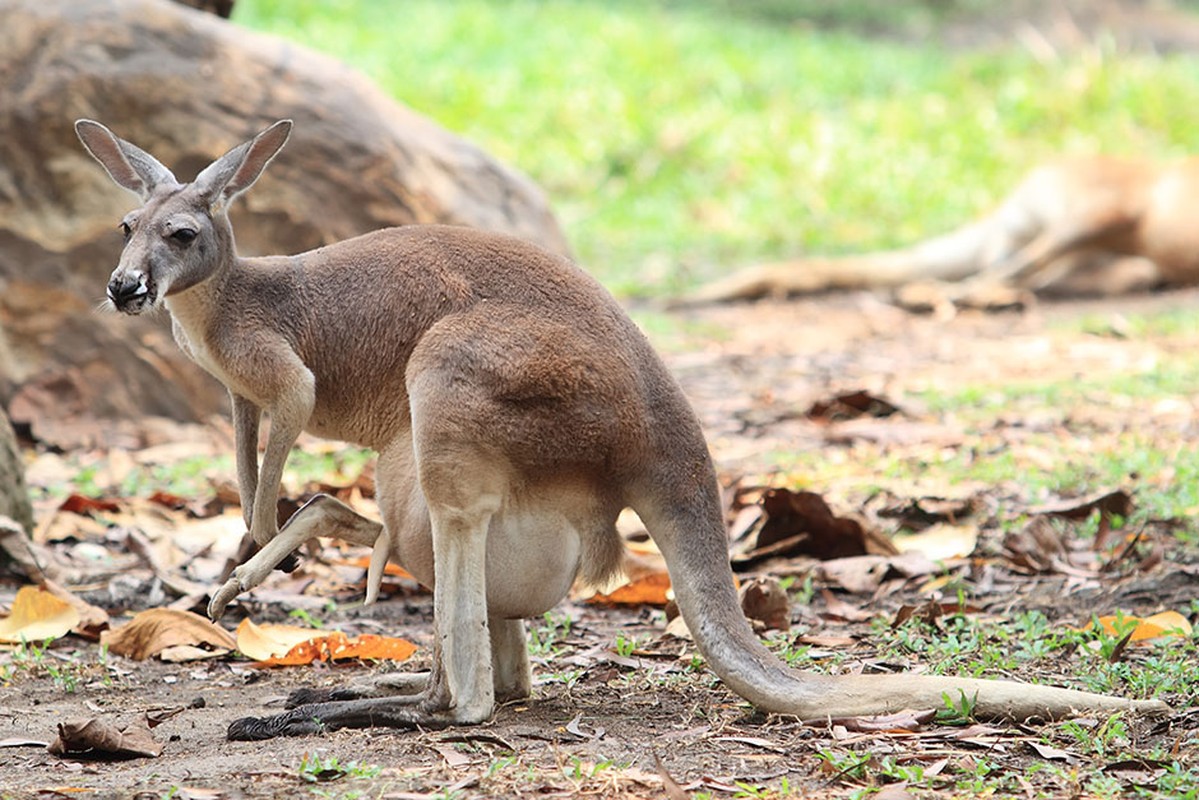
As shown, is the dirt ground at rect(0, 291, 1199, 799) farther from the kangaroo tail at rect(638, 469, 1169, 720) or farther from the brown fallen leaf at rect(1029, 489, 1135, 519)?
the brown fallen leaf at rect(1029, 489, 1135, 519)

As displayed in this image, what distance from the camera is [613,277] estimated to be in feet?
32.1

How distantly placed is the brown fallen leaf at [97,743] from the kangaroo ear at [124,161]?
3.63 ft

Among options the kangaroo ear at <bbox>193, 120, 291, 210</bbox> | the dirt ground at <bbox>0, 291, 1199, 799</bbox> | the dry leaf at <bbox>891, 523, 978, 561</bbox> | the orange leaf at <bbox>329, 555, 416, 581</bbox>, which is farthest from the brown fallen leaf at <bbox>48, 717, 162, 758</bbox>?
the dry leaf at <bbox>891, 523, 978, 561</bbox>

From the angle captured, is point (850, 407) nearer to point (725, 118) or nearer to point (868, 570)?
point (868, 570)

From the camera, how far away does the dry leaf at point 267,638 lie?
382 cm

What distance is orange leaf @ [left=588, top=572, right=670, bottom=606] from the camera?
13.9ft

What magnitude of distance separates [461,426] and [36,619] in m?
1.50

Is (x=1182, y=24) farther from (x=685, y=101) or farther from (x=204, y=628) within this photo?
(x=204, y=628)

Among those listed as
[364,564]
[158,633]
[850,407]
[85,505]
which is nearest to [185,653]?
[158,633]

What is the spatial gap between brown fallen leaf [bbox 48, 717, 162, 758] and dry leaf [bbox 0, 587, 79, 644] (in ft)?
3.08

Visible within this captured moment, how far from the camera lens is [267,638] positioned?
3875mm

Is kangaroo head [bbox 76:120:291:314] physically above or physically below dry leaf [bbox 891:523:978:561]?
above

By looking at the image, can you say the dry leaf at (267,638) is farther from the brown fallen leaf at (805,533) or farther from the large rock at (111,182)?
the large rock at (111,182)

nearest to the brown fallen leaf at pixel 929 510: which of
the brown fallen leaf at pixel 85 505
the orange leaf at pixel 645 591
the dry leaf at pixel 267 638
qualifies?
the orange leaf at pixel 645 591
